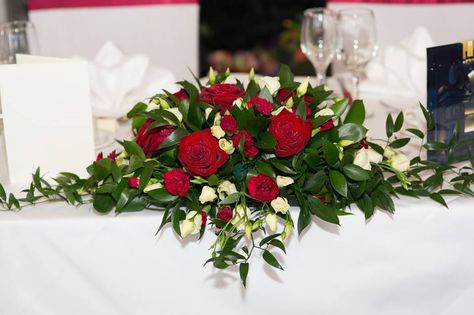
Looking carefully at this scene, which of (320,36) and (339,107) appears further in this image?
(320,36)

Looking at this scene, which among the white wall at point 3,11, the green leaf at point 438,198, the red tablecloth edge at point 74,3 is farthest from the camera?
the white wall at point 3,11

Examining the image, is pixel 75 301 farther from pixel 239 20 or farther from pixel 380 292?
pixel 239 20

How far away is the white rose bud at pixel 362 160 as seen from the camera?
97 cm

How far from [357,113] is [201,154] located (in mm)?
257

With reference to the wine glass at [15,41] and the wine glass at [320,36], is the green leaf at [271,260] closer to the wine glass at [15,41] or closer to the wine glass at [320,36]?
the wine glass at [320,36]

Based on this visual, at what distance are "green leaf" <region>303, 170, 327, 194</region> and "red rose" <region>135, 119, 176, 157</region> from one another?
0.67ft

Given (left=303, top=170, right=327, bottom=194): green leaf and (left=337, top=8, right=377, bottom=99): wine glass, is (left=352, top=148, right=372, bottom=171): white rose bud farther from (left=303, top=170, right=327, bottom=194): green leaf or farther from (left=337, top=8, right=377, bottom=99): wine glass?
(left=337, top=8, right=377, bottom=99): wine glass

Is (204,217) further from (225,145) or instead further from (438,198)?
(438,198)

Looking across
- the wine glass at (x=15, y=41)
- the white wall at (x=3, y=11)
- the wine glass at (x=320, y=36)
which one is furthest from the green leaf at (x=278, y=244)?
the white wall at (x=3, y=11)

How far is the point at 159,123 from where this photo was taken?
0.98m

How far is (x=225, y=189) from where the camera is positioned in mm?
948

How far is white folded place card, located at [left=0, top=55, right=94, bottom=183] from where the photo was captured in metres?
1.11

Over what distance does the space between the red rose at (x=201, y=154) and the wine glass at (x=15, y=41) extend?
734mm

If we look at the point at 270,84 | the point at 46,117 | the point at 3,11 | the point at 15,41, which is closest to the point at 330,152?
the point at 270,84
